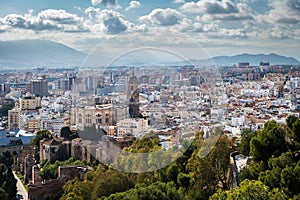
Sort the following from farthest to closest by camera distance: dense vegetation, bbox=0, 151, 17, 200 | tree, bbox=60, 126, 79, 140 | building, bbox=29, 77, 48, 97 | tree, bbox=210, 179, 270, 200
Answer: building, bbox=29, 77, 48, 97 < tree, bbox=60, 126, 79, 140 < dense vegetation, bbox=0, 151, 17, 200 < tree, bbox=210, 179, 270, 200

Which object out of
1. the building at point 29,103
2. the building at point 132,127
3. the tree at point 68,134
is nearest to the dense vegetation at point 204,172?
the building at point 132,127

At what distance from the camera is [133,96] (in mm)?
3652

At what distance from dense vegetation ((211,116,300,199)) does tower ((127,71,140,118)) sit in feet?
3.15

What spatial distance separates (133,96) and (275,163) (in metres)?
1.31

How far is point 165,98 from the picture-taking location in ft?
13.7

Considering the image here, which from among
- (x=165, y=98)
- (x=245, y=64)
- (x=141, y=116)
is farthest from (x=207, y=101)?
(x=245, y=64)

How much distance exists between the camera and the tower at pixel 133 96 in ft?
11.7

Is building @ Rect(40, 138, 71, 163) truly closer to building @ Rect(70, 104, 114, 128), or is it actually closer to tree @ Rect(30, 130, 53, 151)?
tree @ Rect(30, 130, 53, 151)

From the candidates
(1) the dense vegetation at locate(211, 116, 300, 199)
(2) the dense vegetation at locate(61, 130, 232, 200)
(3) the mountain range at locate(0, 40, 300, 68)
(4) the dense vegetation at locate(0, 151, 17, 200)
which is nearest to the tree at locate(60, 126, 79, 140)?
(4) the dense vegetation at locate(0, 151, 17, 200)

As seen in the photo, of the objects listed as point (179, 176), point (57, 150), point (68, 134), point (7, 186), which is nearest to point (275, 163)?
point (179, 176)

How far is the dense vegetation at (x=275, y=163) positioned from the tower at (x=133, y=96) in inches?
37.9

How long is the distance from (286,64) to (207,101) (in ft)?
52.5

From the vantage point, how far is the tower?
3.55 metres

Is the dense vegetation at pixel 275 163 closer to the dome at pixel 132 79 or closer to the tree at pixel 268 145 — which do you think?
the tree at pixel 268 145
